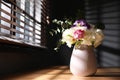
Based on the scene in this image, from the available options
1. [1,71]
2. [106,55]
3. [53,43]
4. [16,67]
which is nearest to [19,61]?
[16,67]

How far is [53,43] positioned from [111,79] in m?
1.93

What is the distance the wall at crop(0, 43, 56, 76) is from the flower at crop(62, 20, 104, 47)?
15.3 inches

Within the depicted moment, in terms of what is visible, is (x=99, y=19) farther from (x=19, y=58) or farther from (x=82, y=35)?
(x=82, y=35)

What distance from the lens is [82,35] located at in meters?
1.31

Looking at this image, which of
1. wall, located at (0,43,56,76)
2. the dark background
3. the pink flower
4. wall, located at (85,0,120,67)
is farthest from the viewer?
wall, located at (85,0,120,67)

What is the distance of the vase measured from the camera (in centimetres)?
140

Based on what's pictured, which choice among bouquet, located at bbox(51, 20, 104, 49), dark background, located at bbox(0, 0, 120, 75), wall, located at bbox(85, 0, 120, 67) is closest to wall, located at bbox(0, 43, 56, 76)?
bouquet, located at bbox(51, 20, 104, 49)

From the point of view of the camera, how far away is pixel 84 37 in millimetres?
1326

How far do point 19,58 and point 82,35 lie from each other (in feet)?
2.10

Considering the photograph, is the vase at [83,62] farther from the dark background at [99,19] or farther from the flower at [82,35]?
the dark background at [99,19]

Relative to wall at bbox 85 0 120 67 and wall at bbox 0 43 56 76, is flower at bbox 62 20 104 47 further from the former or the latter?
wall at bbox 85 0 120 67

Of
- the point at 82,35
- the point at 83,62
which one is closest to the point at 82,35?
the point at 82,35

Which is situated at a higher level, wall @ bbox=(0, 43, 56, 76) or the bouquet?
the bouquet

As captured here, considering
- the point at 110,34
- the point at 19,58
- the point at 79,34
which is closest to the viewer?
the point at 79,34
